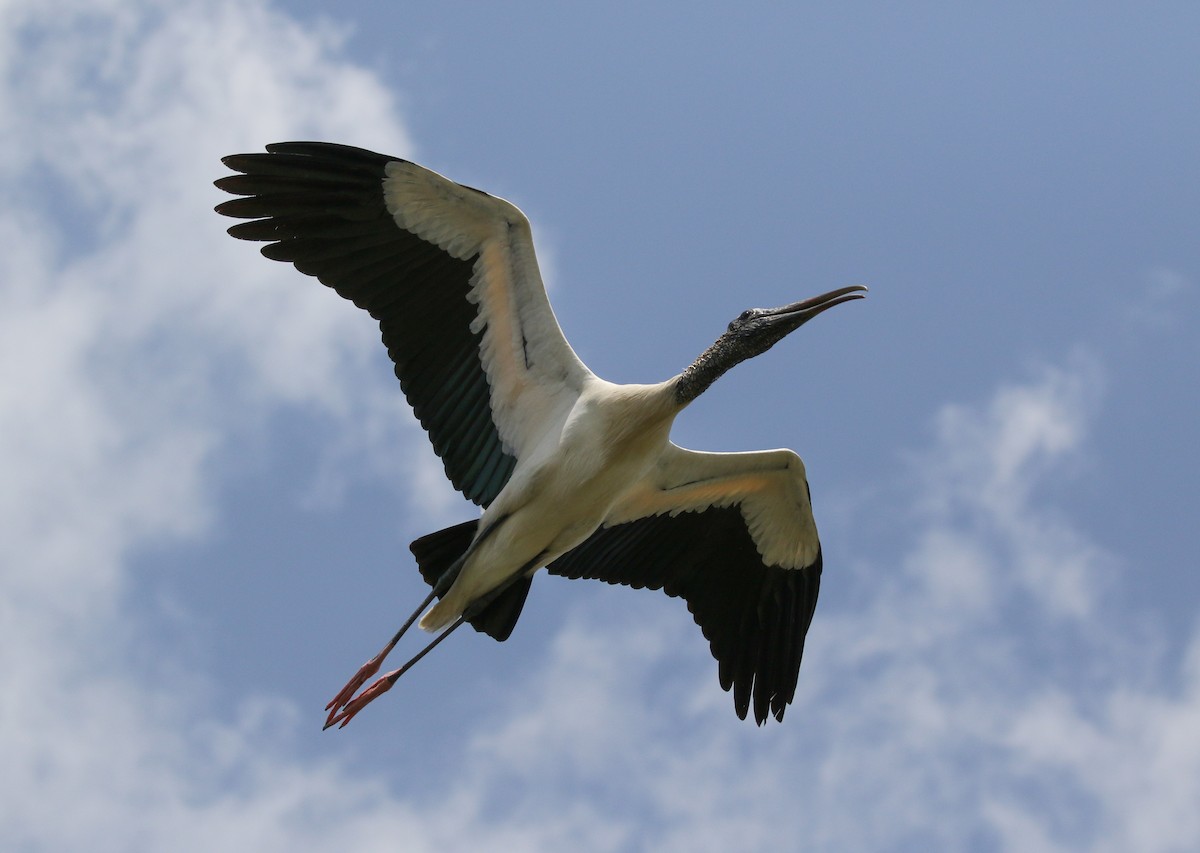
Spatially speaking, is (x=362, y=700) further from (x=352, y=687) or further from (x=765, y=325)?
(x=765, y=325)

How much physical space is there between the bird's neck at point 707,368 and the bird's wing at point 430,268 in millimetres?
720

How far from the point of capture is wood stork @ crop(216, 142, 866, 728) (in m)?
12.0

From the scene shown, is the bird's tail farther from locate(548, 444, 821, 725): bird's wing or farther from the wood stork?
locate(548, 444, 821, 725): bird's wing

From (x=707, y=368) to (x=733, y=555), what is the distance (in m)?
2.14

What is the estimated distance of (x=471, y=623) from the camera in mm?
12602

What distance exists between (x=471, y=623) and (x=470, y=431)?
1304mm

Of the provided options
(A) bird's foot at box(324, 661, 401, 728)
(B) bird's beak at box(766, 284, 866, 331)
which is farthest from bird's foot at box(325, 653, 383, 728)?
(B) bird's beak at box(766, 284, 866, 331)

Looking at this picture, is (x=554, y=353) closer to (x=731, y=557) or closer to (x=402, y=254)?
(x=402, y=254)

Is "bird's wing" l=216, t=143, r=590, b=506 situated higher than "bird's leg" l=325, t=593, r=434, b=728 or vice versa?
"bird's wing" l=216, t=143, r=590, b=506

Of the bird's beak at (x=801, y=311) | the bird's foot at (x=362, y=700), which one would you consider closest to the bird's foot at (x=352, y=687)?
the bird's foot at (x=362, y=700)

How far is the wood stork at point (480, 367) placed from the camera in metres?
12.0

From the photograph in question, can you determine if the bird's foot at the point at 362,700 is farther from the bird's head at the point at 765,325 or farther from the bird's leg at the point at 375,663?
the bird's head at the point at 765,325

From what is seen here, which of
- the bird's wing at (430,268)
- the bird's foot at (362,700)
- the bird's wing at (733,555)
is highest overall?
the bird's wing at (430,268)

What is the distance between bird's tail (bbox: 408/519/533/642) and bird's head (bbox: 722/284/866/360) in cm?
211
